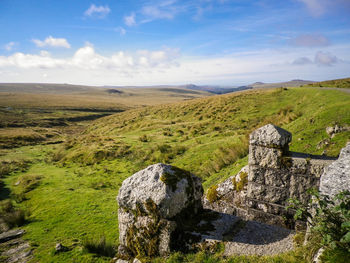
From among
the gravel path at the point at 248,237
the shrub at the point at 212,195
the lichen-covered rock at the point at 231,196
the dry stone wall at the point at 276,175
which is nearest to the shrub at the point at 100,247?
the lichen-covered rock at the point at 231,196

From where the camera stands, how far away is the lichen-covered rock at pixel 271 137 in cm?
527

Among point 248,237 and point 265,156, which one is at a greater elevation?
point 265,156

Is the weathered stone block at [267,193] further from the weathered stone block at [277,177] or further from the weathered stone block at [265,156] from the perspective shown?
the weathered stone block at [265,156]

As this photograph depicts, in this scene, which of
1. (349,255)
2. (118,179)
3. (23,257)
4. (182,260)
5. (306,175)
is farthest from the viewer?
(118,179)

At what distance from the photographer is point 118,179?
16.6 metres

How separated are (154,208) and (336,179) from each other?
3.63m

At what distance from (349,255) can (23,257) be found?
995cm

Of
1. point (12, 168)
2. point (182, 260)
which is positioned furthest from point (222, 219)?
point (12, 168)

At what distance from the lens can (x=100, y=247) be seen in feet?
25.5

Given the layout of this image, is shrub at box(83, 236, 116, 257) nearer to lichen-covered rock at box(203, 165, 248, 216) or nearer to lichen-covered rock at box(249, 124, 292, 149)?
lichen-covered rock at box(203, 165, 248, 216)

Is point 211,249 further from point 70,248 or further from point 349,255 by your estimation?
point 70,248

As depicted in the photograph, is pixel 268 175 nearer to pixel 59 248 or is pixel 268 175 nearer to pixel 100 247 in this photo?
pixel 100 247

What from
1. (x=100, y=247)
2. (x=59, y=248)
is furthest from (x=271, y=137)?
(x=59, y=248)

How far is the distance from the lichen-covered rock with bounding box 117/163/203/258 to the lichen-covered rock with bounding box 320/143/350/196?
286 centimetres
